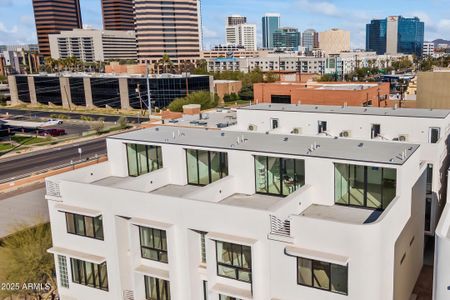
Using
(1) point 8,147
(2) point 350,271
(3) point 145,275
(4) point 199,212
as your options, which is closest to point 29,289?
(3) point 145,275

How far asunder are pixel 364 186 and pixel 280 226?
17.7 feet

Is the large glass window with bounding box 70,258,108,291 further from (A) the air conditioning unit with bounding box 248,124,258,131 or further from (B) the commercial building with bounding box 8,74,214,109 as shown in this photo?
(B) the commercial building with bounding box 8,74,214,109

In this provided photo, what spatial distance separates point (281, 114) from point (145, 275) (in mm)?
21863

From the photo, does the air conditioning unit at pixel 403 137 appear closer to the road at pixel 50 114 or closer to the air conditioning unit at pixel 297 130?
the air conditioning unit at pixel 297 130

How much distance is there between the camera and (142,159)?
2634 cm

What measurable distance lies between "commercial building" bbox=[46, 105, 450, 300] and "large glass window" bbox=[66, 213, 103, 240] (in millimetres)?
56

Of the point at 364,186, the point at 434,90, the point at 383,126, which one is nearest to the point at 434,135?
the point at 383,126

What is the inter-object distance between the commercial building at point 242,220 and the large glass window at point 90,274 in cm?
7

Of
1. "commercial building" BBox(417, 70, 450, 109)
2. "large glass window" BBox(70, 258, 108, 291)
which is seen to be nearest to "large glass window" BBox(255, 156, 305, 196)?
"large glass window" BBox(70, 258, 108, 291)

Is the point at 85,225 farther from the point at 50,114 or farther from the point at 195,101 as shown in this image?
the point at 50,114

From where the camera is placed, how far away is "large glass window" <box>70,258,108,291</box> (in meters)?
22.4

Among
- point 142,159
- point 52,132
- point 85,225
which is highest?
point 142,159

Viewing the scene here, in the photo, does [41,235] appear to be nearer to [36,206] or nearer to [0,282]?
[0,282]

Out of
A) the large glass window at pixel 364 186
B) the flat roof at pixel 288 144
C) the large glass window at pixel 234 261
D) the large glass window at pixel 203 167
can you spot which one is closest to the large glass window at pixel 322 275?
the large glass window at pixel 234 261
